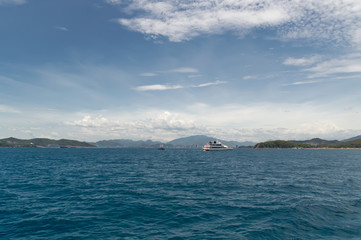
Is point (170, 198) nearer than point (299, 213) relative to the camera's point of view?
No

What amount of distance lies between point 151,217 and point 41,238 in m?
10.6

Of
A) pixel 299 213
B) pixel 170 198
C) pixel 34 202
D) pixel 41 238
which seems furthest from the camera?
pixel 170 198

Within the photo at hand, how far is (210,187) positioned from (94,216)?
2203cm

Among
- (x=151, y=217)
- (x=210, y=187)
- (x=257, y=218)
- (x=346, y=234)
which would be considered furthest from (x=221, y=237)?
(x=210, y=187)

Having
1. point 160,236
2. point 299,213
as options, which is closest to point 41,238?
point 160,236

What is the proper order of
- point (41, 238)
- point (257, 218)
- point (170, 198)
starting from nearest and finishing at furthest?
point (41, 238) < point (257, 218) < point (170, 198)

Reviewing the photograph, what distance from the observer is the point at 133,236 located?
61.6ft

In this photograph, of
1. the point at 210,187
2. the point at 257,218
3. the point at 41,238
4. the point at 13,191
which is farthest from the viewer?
the point at 210,187

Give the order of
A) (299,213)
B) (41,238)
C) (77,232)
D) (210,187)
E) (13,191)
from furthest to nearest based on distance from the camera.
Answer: (210,187) < (13,191) < (299,213) < (77,232) < (41,238)

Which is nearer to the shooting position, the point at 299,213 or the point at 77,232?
the point at 77,232

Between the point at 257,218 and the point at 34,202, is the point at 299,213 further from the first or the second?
the point at 34,202

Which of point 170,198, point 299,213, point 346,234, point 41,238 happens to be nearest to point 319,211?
point 299,213

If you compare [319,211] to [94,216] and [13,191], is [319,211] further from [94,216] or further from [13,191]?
[13,191]

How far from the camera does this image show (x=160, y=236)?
18797 millimetres
